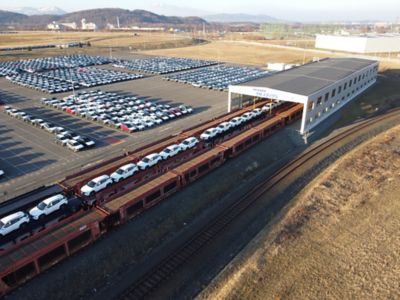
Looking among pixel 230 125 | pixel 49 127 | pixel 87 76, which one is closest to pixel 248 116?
pixel 230 125

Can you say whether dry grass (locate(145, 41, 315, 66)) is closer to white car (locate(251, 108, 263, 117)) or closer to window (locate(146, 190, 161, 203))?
white car (locate(251, 108, 263, 117))

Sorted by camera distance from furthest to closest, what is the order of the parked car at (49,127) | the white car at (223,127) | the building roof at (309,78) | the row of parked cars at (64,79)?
1. the row of parked cars at (64,79)
2. the building roof at (309,78)
3. the parked car at (49,127)
4. the white car at (223,127)

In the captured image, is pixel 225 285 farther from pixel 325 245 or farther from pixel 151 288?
pixel 325 245

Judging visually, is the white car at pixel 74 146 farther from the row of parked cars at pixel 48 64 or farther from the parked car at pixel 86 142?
the row of parked cars at pixel 48 64

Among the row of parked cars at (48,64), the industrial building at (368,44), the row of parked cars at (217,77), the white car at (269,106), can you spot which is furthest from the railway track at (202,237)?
the industrial building at (368,44)

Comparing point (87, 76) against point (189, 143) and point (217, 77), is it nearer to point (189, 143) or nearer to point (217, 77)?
point (217, 77)

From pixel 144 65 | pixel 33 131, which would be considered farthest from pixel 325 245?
pixel 144 65
